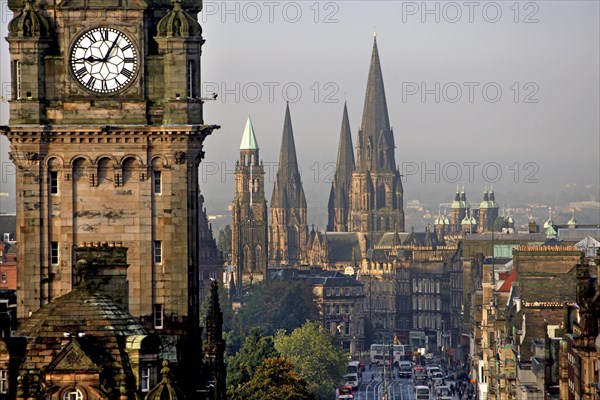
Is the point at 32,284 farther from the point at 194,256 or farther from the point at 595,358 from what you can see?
the point at 595,358

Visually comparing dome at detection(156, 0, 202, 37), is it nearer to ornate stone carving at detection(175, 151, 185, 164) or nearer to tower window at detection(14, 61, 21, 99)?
ornate stone carving at detection(175, 151, 185, 164)

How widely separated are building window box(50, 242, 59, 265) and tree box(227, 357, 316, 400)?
1959 inches

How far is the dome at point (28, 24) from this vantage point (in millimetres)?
87500

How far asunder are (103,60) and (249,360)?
325 ft

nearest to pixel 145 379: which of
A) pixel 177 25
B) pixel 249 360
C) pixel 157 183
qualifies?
pixel 157 183

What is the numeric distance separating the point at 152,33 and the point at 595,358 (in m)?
28.6

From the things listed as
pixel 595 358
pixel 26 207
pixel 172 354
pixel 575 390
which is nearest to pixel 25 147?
pixel 26 207

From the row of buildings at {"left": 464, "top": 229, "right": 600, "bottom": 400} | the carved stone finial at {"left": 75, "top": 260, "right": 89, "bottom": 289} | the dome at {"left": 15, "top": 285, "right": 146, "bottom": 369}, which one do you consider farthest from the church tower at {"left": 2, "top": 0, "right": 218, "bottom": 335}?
the dome at {"left": 15, "top": 285, "right": 146, "bottom": 369}

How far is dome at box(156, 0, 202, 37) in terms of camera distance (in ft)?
289

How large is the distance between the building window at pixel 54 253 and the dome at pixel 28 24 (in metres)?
7.32

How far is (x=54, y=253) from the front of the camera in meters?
89.1

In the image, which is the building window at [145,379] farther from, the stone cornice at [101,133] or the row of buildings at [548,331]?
the row of buildings at [548,331]

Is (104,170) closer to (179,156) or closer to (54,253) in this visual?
(179,156)

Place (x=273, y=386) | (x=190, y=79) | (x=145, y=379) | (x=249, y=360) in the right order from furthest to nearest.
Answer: (x=249, y=360) → (x=273, y=386) → (x=190, y=79) → (x=145, y=379)
